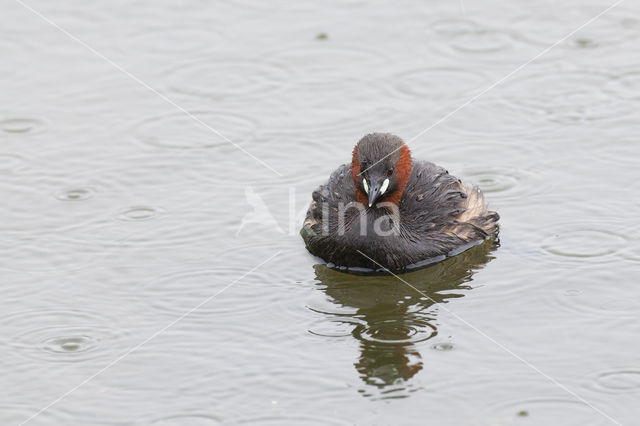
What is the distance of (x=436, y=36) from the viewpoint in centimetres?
1409

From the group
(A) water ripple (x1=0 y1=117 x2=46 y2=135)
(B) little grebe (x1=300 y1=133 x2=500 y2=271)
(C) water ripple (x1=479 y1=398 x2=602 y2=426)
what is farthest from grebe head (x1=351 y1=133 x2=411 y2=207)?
(A) water ripple (x1=0 y1=117 x2=46 y2=135)

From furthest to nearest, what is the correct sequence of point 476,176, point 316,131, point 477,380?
point 316,131 → point 476,176 → point 477,380

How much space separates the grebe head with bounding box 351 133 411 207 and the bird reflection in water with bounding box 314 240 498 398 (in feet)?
2.34

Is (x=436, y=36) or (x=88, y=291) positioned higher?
(x=436, y=36)

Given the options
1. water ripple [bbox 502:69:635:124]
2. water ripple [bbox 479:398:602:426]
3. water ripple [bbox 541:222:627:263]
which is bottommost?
water ripple [bbox 479:398:602:426]

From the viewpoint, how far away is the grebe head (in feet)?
32.7

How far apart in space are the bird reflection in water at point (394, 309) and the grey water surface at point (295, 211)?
24 millimetres

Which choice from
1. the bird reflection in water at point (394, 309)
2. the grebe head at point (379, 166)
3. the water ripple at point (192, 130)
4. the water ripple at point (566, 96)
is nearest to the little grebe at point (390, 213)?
the grebe head at point (379, 166)

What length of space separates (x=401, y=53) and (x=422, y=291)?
4.57 m

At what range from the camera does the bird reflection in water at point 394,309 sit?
27.9 ft

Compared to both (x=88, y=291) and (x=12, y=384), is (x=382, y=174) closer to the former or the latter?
(x=88, y=291)

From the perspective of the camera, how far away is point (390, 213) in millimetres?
10320

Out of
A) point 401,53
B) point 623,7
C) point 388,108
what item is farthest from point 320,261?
point 623,7

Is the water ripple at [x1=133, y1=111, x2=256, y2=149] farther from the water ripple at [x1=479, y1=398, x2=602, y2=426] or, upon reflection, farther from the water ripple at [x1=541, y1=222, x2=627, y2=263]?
the water ripple at [x1=479, y1=398, x2=602, y2=426]
